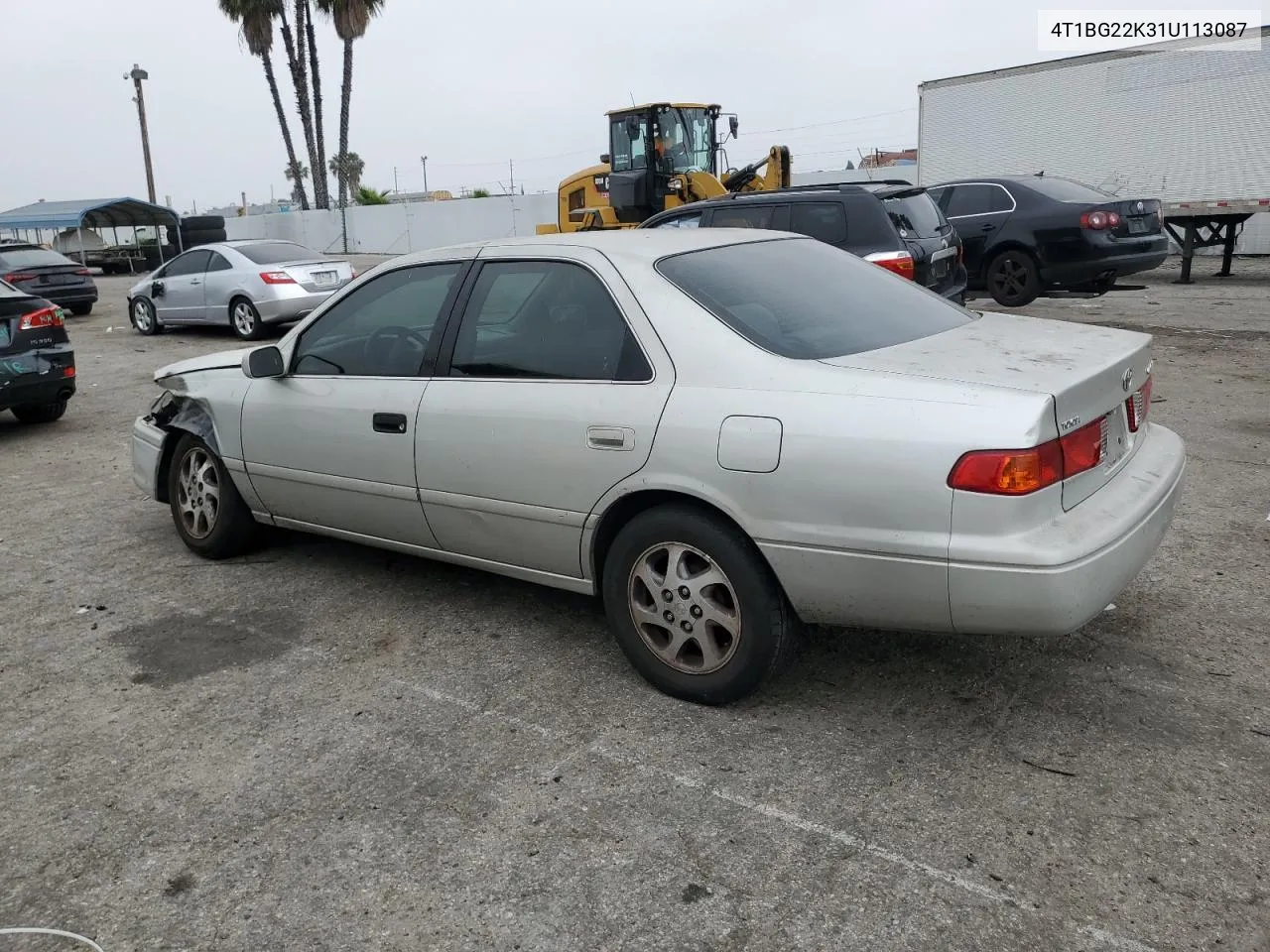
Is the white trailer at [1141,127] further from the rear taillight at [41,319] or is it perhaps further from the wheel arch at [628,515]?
the wheel arch at [628,515]

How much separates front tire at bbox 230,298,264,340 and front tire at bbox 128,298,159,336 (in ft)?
6.47

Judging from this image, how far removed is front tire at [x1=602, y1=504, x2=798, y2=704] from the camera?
3287 mm

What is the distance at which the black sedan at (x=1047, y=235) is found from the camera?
12008mm

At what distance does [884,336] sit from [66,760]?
2.94 metres

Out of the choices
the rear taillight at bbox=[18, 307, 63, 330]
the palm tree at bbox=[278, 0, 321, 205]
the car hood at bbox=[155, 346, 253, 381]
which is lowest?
the car hood at bbox=[155, 346, 253, 381]

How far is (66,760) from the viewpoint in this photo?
339cm

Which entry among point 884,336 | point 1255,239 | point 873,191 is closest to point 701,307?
point 884,336

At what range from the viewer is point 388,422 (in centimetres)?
420

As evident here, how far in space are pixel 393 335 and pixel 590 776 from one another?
81.2 inches

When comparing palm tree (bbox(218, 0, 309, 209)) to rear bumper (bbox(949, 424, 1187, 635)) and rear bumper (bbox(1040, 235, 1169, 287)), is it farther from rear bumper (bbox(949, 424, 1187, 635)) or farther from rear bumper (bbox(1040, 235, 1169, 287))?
rear bumper (bbox(949, 424, 1187, 635))

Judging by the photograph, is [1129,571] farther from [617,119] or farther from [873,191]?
[617,119]

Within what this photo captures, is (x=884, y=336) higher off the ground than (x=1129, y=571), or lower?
higher

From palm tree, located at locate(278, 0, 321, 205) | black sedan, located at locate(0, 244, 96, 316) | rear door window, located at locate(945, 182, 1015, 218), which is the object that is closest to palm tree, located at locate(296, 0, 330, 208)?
palm tree, located at locate(278, 0, 321, 205)

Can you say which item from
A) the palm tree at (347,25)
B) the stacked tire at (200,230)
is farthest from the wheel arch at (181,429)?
the palm tree at (347,25)
